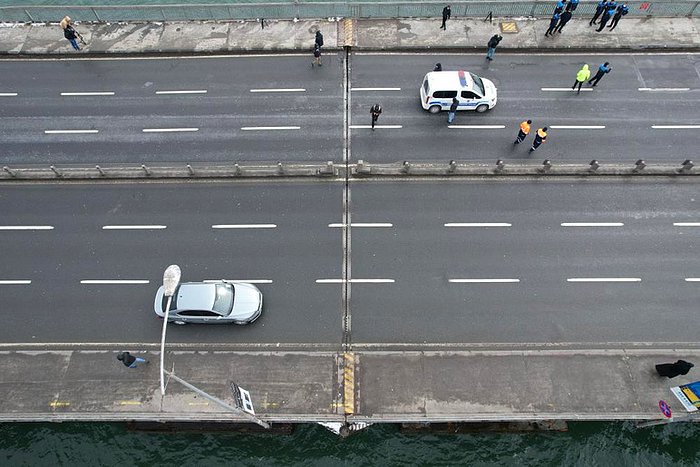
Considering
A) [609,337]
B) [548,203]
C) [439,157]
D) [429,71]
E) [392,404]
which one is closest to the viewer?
[392,404]

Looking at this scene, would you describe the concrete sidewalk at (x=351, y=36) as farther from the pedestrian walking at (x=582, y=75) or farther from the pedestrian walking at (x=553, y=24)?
the pedestrian walking at (x=582, y=75)

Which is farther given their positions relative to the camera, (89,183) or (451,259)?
(89,183)

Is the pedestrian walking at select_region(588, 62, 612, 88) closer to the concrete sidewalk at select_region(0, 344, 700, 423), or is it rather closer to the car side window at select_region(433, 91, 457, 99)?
the car side window at select_region(433, 91, 457, 99)

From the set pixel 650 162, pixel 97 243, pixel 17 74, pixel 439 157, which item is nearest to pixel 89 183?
pixel 97 243

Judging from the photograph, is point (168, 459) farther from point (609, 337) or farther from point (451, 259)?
→ point (609, 337)

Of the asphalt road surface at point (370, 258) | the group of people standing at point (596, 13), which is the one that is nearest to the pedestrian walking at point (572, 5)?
the group of people standing at point (596, 13)

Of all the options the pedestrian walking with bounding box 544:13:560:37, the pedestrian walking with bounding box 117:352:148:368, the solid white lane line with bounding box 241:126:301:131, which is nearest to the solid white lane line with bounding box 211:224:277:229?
the solid white lane line with bounding box 241:126:301:131

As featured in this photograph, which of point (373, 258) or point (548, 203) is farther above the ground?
point (548, 203)
